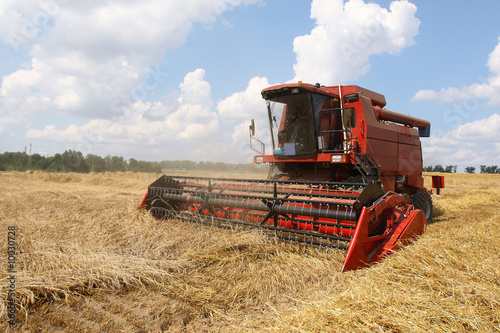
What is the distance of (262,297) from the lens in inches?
109

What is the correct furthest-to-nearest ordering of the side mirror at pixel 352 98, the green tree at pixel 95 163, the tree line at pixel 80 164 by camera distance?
1. the green tree at pixel 95 163
2. the tree line at pixel 80 164
3. the side mirror at pixel 352 98

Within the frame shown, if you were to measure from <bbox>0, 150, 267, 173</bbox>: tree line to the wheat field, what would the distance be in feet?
78.0

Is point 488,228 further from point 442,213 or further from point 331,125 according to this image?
point 442,213

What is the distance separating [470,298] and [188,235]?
10.3 feet

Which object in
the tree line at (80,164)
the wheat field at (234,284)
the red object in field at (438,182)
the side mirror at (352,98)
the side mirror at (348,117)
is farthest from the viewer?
the tree line at (80,164)

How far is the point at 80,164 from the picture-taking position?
1260 inches

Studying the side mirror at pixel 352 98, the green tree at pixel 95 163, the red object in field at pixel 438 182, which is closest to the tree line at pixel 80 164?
the green tree at pixel 95 163

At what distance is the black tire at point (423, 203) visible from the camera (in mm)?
7180

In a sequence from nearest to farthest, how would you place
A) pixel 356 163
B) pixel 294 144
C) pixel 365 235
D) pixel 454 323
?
1. pixel 454 323
2. pixel 365 235
3. pixel 356 163
4. pixel 294 144

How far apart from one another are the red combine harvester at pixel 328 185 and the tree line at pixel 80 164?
21.2m

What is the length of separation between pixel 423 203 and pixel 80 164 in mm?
32686

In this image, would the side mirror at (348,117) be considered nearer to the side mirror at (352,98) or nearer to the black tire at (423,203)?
the side mirror at (352,98)

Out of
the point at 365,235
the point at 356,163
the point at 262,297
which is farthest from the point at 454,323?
the point at 356,163

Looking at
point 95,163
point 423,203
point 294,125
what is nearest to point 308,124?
point 294,125
